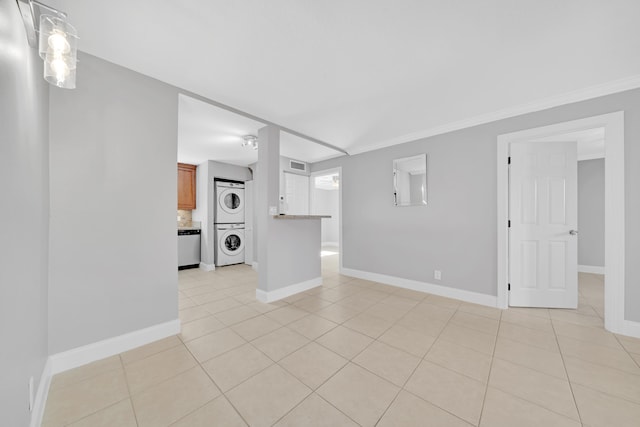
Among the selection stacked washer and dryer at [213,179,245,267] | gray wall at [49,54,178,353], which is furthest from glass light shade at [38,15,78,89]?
stacked washer and dryer at [213,179,245,267]

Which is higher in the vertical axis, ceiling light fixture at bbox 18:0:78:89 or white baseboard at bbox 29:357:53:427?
ceiling light fixture at bbox 18:0:78:89

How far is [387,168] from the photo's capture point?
375cm

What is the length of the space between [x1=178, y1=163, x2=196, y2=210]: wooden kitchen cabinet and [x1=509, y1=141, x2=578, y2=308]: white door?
5794 millimetres

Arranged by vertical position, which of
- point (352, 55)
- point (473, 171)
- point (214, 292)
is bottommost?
point (214, 292)

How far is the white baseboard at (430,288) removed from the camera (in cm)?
282

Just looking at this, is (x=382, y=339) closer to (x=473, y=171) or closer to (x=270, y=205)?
(x=270, y=205)

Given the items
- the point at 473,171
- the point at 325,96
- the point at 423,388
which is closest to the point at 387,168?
the point at 473,171

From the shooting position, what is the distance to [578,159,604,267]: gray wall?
4434mm

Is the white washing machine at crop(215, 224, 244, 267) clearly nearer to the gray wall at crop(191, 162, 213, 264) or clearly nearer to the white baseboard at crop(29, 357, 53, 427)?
the gray wall at crop(191, 162, 213, 264)

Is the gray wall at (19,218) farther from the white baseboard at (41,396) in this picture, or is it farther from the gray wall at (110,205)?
the gray wall at (110,205)

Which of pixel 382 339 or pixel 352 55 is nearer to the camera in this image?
pixel 352 55

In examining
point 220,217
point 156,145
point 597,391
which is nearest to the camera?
point 597,391

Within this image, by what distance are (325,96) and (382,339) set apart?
2454 mm

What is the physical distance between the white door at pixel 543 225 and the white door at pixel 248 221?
469cm
